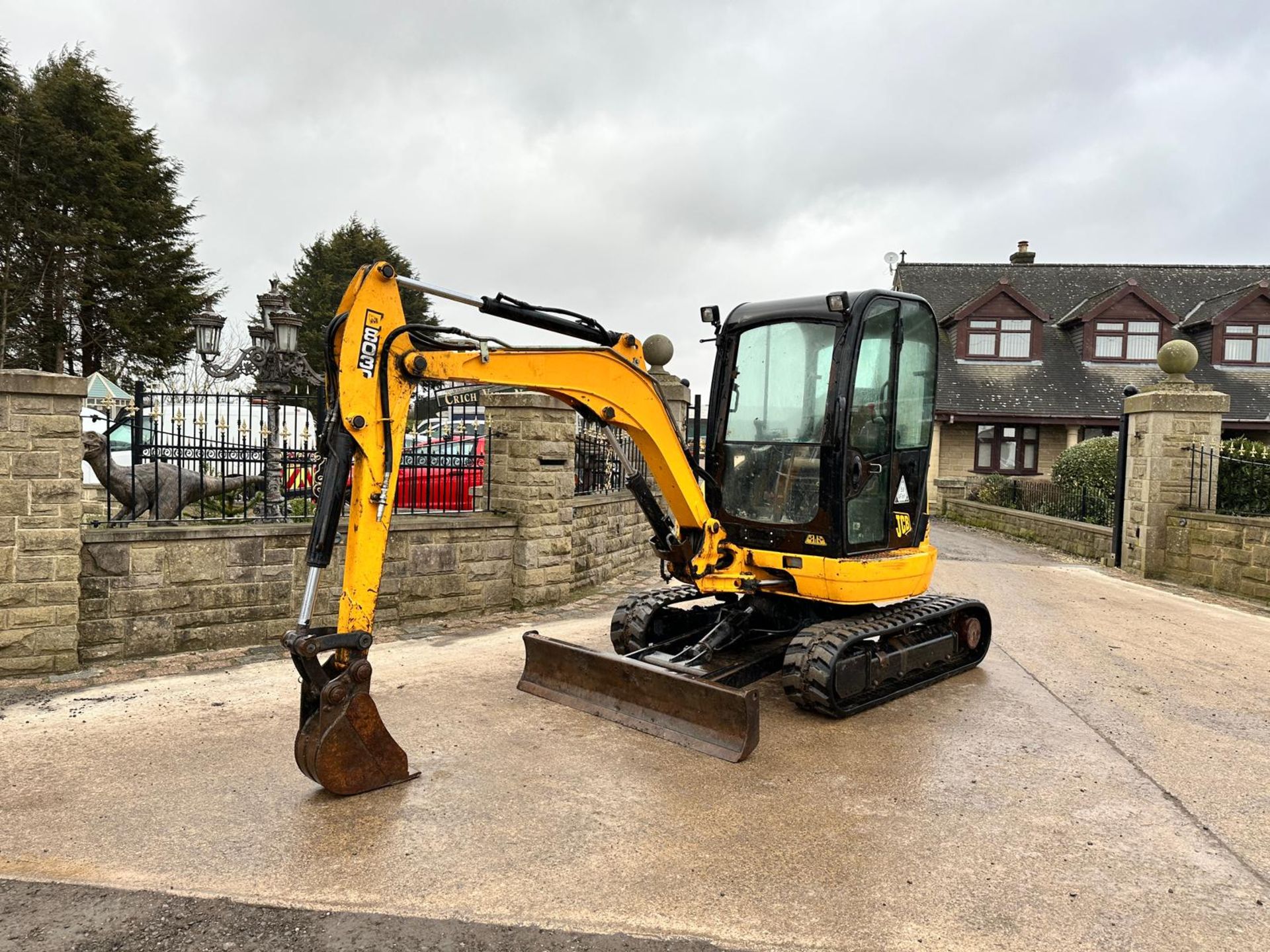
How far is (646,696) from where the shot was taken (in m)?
4.79

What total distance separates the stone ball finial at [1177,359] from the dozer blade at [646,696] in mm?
9640

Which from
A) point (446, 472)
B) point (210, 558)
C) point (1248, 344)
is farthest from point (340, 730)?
point (1248, 344)

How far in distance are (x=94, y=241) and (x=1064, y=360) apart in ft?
93.6

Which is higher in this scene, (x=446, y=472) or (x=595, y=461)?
(x=595, y=461)

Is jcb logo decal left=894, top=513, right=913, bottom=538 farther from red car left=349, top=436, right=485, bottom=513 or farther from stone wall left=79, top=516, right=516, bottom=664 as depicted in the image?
red car left=349, top=436, right=485, bottom=513

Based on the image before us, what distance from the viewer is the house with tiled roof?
921 inches

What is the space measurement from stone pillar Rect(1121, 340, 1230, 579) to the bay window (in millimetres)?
12818

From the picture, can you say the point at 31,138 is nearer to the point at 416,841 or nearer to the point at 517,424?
the point at 517,424

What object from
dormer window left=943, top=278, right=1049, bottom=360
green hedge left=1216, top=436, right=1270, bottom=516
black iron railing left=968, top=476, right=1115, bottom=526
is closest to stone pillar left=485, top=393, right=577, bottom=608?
green hedge left=1216, top=436, right=1270, bottom=516

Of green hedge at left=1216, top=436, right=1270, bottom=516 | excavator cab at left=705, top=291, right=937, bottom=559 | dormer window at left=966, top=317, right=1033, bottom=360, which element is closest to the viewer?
excavator cab at left=705, top=291, right=937, bottom=559

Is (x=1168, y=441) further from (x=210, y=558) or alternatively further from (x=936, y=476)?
(x=936, y=476)

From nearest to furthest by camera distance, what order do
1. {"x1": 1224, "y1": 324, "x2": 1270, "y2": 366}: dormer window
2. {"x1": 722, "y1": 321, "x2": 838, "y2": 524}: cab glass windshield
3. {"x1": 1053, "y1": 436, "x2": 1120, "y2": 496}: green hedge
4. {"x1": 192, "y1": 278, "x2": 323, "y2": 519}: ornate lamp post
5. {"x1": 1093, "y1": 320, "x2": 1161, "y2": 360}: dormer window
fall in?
{"x1": 722, "y1": 321, "x2": 838, "y2": 524}: cab glass windshield → {"x1": 192, "y1": 278, "x2": 323, "y2": 519}: ornate lamp post → {"x1": 1053, "y1": 436, "x2": 1120, "y2": 496}: green hedge → {"x1": 1224, "y1": 324, "x2": 1270, "y2": 366}: dormer window → {"x1": 1093, "y1": 320, "x2": 1161, "y2": 360}: dormer window

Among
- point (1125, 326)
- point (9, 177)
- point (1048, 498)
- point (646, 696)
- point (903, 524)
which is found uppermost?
point (9, 177)

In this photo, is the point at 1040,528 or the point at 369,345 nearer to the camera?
the point at 369,345
